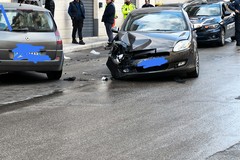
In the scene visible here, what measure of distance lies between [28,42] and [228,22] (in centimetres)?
1076

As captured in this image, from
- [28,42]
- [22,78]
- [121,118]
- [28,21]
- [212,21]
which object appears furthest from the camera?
[212,21]

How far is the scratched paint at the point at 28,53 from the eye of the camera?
34.2 feet

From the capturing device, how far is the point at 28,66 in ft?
34.7

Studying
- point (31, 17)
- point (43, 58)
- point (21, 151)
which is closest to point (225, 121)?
point (21, 151)

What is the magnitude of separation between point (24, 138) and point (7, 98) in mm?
3093

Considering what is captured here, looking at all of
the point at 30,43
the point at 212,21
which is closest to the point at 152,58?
the point at 30,43

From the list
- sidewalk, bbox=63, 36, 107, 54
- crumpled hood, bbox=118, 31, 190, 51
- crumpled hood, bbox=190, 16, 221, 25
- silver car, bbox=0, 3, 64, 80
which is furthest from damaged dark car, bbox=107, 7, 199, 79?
sidewalk, bbox=63, 36, 107, 54

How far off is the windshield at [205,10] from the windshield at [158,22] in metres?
7.37

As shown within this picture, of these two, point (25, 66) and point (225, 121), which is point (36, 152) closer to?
point (225, 121)

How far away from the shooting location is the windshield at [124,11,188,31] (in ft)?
38.1

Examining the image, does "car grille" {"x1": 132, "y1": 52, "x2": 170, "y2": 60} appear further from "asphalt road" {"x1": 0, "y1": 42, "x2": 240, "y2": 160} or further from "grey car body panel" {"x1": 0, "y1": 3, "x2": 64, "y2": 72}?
"grey car body panel" {"x1": 0, "y1": 3, "x2": 64, "y2": 72}

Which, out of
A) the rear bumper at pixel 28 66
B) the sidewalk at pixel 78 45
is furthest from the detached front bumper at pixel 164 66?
the sidewalk at pixel 78 45

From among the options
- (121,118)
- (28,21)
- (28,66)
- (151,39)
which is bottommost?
(121,118)

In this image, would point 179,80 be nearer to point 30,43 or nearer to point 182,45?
point 182,45
